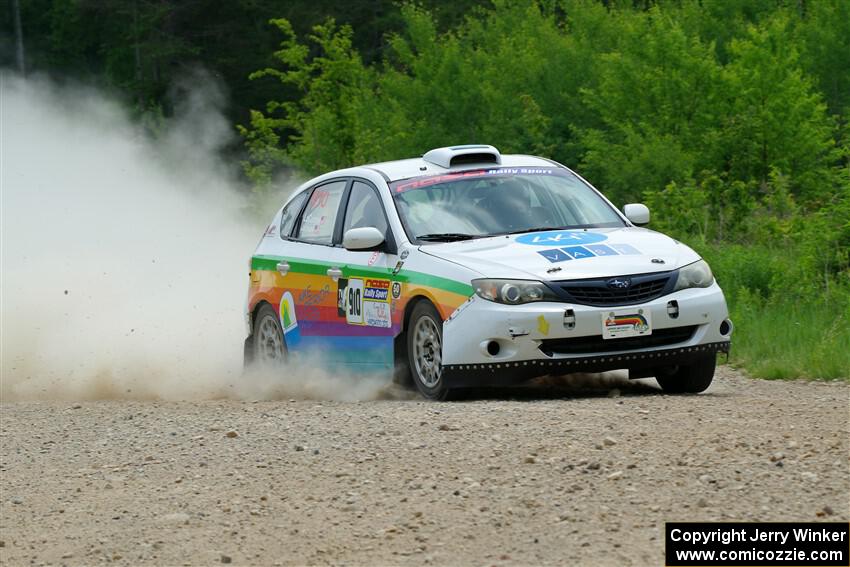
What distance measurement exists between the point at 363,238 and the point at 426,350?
999 mm

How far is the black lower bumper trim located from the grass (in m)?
2.07

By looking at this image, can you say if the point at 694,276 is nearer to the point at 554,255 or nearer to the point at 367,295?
the point at 554,255

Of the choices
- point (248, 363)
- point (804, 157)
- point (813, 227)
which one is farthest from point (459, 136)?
point (248, 363)

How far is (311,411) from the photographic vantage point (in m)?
9.45

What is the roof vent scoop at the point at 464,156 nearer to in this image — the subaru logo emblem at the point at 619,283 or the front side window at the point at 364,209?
the front side window at the point at 364,209

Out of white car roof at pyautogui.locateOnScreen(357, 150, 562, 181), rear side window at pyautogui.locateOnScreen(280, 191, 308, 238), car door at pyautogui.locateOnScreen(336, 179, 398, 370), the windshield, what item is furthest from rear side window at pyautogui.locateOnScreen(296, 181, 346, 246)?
the windshield

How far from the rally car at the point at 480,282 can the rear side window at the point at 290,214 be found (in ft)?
0.09

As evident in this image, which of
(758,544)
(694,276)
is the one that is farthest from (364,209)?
Result: (758,544)

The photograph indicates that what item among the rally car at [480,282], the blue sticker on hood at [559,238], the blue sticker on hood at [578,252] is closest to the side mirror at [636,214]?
the rally car at [480,282]

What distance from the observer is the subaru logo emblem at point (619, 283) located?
9516 millimetres

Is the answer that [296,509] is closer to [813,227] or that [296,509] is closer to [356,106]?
[813,227]

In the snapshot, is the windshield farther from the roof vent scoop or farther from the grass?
the grass

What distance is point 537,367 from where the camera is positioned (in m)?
9.48

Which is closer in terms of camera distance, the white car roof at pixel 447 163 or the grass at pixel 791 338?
the white car roof at pixel 447 163
